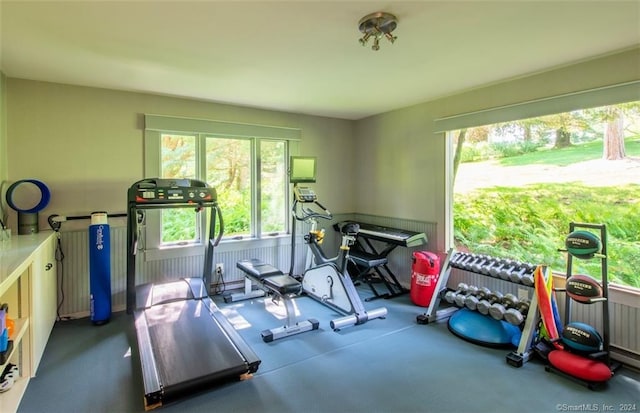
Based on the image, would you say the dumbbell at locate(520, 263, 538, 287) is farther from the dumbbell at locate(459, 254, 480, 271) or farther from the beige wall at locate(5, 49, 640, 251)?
the beige wall at locate(5, 49, 640, 251)

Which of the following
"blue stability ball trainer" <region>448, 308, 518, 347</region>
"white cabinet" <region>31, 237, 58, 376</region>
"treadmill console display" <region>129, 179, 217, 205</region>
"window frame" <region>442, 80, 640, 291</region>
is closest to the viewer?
"white cabinet" <region>31, 237, 58, 376</region>

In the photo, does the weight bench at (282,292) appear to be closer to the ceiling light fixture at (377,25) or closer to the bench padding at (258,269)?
the bench padding at (258,269)

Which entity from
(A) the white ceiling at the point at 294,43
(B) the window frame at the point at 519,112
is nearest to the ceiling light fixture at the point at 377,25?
(A) the white ceiling at the point at 294,43

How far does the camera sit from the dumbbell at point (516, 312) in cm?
294

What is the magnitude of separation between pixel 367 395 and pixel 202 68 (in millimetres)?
3050

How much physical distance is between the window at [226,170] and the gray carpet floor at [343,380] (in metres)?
1.44

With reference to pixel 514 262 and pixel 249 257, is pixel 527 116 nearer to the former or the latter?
pixel 514 262

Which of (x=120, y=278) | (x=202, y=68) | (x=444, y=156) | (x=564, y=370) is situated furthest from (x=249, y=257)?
(x=564, y=370)

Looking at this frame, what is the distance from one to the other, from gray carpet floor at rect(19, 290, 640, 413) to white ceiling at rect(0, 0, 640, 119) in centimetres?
252

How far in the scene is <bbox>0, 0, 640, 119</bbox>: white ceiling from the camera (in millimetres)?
2068

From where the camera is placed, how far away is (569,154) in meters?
3.26

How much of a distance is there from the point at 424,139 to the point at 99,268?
4096 millimetres

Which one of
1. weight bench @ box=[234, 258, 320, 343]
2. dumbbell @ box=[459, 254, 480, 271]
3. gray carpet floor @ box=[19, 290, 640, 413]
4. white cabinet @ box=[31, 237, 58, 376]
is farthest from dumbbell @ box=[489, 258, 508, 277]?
white cabinet @ box=[31, 237, 58, 376]

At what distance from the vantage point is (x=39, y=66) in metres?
3.05
